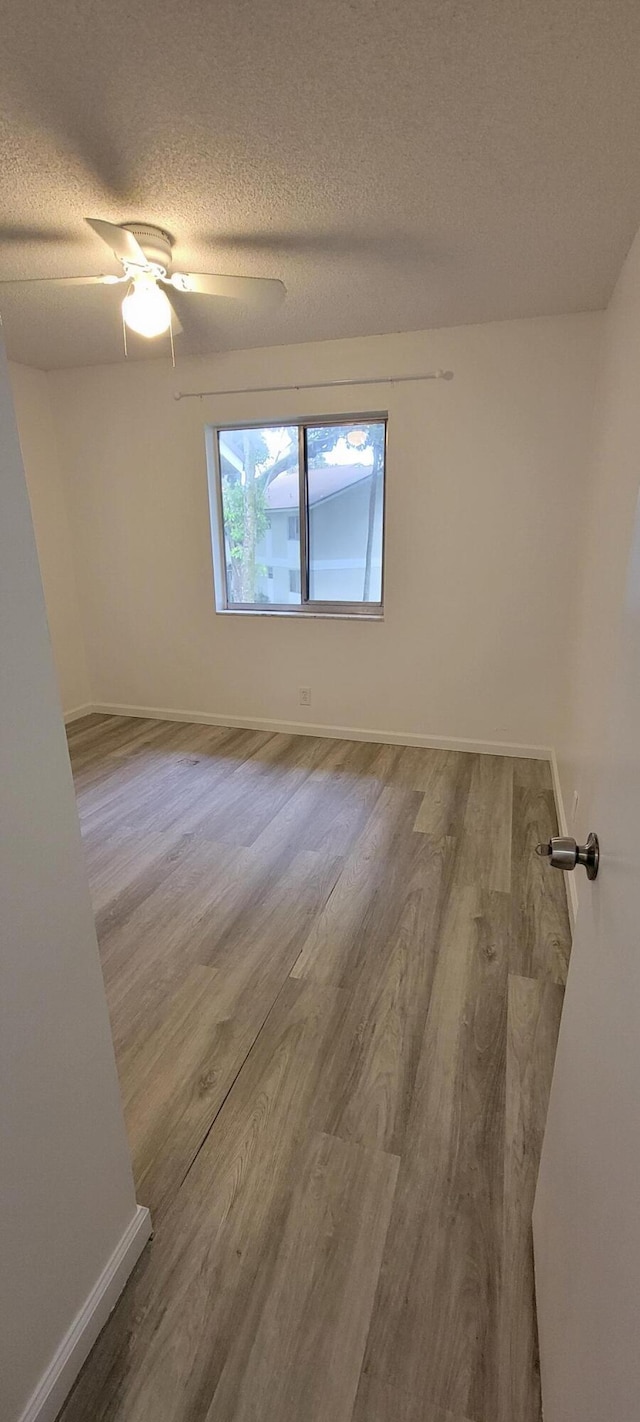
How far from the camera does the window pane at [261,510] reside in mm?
3496

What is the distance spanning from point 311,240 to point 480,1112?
275 centimetres

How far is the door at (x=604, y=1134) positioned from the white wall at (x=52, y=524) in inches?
143

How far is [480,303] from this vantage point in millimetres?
2545

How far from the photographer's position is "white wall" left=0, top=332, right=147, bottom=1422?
2.32 ft

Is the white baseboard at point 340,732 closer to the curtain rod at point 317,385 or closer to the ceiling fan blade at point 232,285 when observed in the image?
the curtain rod at point 317,385

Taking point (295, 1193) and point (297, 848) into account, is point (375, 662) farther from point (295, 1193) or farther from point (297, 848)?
point (295, 1193)

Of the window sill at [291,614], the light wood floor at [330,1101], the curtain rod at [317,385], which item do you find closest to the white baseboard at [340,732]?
the light wood floor at [330,1101]

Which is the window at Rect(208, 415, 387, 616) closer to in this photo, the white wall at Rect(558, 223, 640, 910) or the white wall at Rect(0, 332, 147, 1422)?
the white wall at Rect(558, 223, 640, 910)

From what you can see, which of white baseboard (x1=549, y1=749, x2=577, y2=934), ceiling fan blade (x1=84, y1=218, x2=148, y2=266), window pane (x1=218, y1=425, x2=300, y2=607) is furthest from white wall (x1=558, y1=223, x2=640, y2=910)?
window pane (x1=218, y1=425, x2=300, y2=607)

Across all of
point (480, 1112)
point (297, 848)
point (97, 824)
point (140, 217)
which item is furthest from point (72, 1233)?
point (140, 217)

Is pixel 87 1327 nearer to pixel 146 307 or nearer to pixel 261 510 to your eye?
pixel 146 307

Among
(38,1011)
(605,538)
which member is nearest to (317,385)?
(605,538)

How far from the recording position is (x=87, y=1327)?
3.06ft

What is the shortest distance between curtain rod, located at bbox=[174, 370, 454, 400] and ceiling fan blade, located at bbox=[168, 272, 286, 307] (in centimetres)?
119
